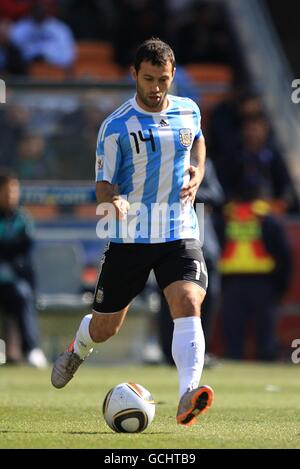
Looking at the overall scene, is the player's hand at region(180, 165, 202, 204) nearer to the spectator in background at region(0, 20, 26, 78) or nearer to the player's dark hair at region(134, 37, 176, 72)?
the player's dark hair at region(134, 37, 176, 72)

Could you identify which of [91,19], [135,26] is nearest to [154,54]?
[135,26]

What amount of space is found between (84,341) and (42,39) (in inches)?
466

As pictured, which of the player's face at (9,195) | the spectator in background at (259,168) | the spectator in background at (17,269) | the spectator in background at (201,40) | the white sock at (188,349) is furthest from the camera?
the spectator in background at (201,40)

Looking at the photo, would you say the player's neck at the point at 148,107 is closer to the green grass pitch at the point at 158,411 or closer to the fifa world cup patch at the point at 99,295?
the fifa world cup patch at the point at 99,295

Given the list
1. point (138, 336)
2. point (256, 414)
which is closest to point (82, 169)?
point (138, 336)

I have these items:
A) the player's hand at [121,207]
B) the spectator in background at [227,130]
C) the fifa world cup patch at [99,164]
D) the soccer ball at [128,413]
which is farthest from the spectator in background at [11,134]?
the soccer ball at [128,413]

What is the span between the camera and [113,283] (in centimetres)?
720

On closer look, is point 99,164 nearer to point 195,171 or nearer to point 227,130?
point 195,171

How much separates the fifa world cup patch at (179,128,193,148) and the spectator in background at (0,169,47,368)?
21.8ft

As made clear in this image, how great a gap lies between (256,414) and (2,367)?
590cm

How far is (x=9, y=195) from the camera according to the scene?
541 inches

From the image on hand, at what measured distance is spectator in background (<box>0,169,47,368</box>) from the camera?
13781mm

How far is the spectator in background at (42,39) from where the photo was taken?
18719 mm
